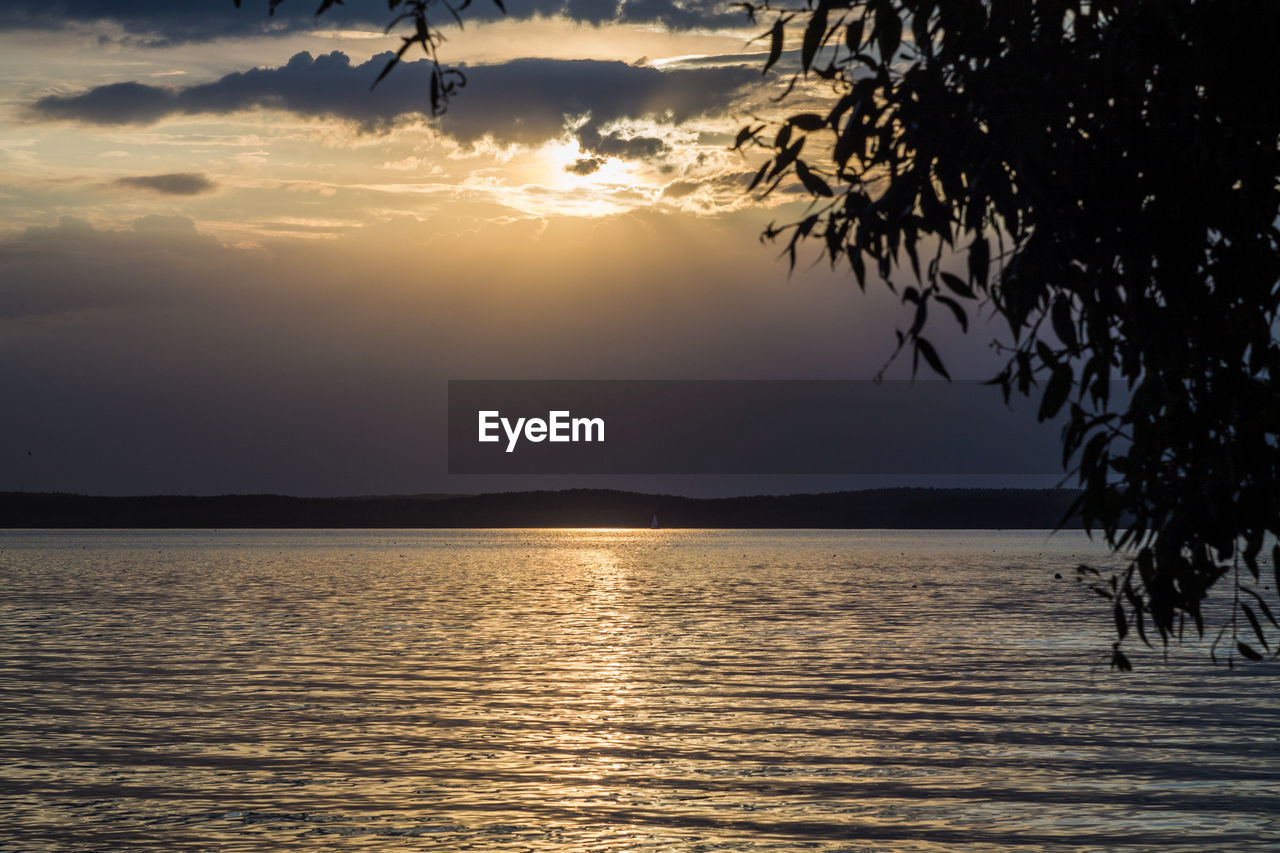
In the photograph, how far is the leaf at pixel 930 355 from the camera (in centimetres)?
707

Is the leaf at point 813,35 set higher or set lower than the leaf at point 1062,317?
higher

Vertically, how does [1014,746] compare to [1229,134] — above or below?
below

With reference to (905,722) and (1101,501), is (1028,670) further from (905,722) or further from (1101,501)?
(1101,501)

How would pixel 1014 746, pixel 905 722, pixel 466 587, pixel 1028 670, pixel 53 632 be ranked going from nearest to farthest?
pixel 1014 746 < pixel 905 722 < pixel 1028 670 < pixel 53 632 < pixel 466 587

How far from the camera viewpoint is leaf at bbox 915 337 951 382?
707 centimetres

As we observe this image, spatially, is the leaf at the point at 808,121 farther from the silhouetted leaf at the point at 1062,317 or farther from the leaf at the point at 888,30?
the silhouetted leaf at the point at 1062,317

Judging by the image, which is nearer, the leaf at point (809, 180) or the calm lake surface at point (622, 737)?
the leaf at point (809, 180)

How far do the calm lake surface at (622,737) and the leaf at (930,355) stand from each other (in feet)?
24.1

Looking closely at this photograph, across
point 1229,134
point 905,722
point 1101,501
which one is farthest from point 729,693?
point 1229,134

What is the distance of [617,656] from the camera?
102 ft

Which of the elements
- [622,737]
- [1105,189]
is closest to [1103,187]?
[1105,189]

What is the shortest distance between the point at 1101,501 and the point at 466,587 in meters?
57.1

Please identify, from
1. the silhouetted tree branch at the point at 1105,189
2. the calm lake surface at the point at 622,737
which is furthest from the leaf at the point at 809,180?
the calm lake surface at the point at 622,737

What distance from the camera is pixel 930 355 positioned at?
23.5 ft
